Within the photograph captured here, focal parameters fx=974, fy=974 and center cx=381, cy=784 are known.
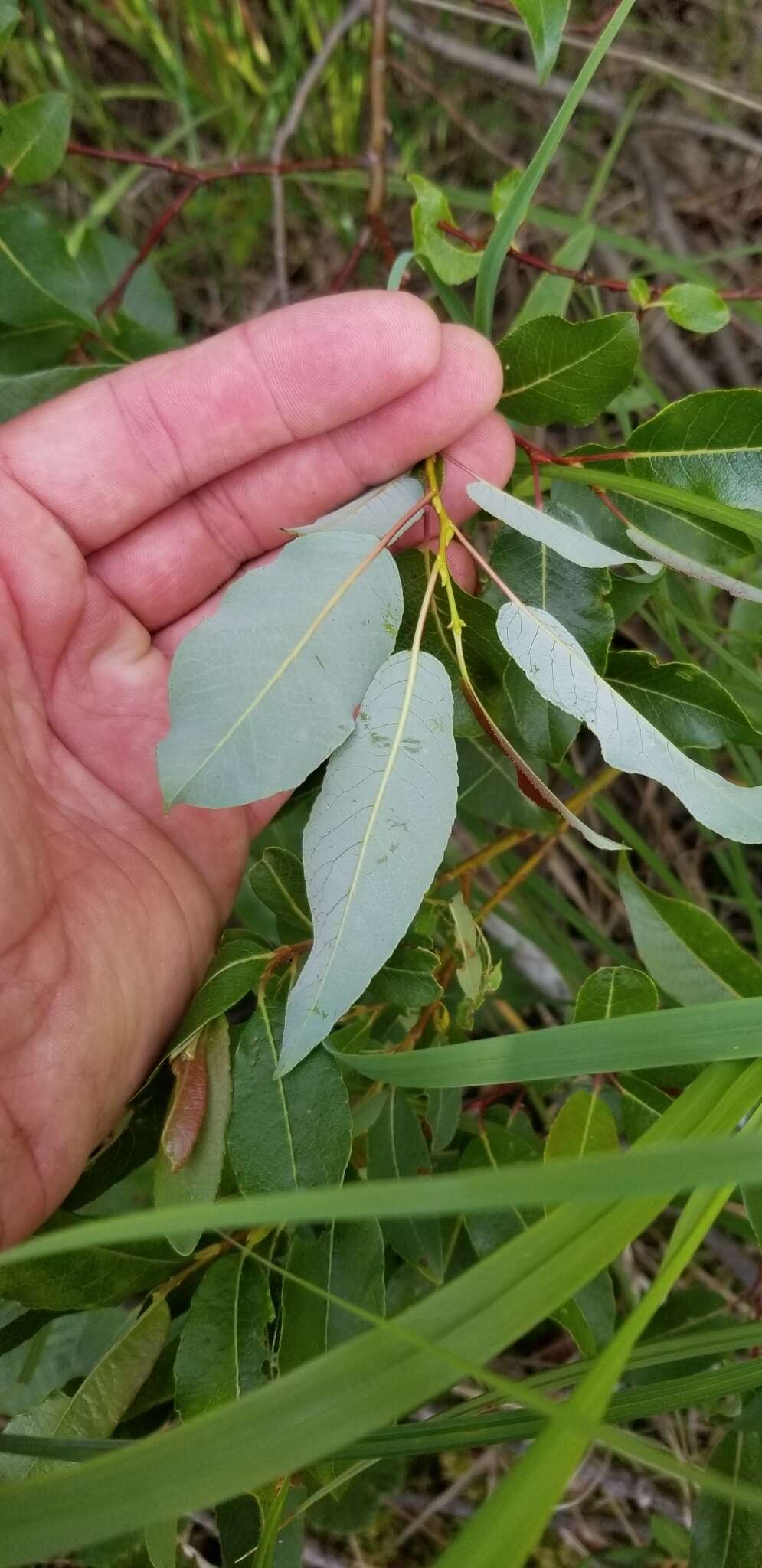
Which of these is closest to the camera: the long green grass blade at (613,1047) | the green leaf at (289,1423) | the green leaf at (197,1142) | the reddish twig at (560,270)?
the green leaf at (289,1423)

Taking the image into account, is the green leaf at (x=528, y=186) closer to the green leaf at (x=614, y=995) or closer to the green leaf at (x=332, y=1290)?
the green leaf at (x=614, y=995)

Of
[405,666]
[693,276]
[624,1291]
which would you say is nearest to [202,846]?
[405,666]

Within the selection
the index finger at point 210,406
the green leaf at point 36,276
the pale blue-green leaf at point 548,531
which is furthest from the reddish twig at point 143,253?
the pale blue-green leaf at point 548,531

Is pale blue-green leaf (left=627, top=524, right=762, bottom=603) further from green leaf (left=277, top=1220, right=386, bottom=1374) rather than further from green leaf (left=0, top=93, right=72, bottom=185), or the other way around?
green leaf (left=0, top=93, right=72, bottom=185)

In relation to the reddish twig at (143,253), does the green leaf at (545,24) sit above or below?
above

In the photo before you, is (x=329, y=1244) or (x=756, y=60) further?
(x=756, y=60)

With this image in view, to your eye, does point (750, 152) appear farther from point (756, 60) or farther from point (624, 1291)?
point (624, 1291)

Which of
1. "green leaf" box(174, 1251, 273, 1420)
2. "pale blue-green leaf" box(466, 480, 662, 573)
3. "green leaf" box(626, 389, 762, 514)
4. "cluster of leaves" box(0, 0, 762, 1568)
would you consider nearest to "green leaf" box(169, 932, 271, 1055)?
"cluster of leaves" box(0, 0, 762, 1568)
